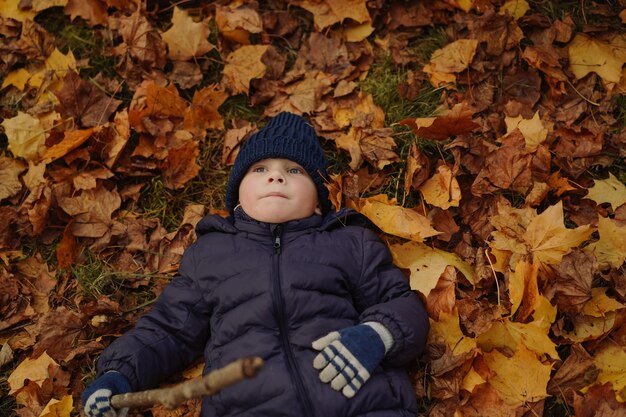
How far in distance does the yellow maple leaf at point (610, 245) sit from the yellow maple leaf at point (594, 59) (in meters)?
1.04

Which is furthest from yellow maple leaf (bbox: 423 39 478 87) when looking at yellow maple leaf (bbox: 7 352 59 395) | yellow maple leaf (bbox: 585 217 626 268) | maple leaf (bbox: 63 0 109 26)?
yellow maple leaf (bbox: 7 352 59 395)

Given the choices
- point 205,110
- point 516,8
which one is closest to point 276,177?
point 205,110

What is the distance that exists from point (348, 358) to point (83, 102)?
2347 mm

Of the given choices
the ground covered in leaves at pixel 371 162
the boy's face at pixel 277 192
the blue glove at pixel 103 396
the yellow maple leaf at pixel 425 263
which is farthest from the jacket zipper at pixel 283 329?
the blue glove at pixel 103 396

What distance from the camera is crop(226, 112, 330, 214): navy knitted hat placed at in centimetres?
307

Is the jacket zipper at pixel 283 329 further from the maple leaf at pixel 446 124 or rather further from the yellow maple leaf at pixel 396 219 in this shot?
the maple leaf at pixel 446 124

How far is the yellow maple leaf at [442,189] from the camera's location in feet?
10.1

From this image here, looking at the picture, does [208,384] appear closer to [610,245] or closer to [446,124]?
[446,124]

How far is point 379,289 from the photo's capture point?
2893 millimetres

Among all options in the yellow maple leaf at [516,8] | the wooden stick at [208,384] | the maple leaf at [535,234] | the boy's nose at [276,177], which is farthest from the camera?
the yellow maple leaf at [516,8]

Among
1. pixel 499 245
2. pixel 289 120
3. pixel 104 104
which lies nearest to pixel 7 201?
pixel 104 104

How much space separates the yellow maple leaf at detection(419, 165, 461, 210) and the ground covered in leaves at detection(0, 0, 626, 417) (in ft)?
0.04

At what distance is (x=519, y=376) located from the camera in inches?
105

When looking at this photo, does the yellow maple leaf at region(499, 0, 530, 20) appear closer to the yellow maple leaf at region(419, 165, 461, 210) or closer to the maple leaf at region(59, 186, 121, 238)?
the yellow maple leaf at region(419, 165, 461, 210)
